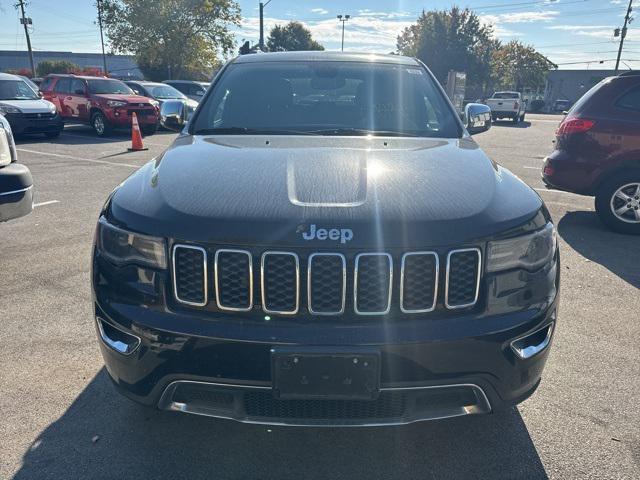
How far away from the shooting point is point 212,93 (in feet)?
11.2

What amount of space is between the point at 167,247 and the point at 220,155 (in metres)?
0.72

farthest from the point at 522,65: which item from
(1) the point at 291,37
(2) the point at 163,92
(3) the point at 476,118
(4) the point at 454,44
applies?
(3) the point at 476,118

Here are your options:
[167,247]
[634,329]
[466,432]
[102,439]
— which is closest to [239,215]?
[167,247]

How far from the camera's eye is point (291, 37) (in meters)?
72.9

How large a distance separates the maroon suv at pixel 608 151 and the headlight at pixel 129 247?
540 centimetres

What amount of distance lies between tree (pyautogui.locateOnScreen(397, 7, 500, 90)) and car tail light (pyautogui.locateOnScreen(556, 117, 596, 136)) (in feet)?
175

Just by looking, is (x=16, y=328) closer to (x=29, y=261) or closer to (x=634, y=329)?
(x=29, y=261)

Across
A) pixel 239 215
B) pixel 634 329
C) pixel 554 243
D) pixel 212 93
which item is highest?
pixel 212 93

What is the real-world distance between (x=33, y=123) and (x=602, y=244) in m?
12.8

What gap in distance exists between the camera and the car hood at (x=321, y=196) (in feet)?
6.23

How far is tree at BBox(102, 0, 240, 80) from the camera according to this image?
35.6 metres

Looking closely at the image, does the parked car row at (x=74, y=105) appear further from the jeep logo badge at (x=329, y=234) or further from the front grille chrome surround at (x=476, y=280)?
the front grille chrome surround at (x=476, y=280)

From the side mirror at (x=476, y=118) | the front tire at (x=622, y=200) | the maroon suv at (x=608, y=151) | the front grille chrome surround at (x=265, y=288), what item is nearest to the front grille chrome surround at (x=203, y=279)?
the front grille chrome surround at (x=265, y=288)

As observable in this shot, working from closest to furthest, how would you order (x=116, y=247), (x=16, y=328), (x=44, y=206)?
(x=116, y=247) < (x=16, y=328) < (x=44, y=206)
